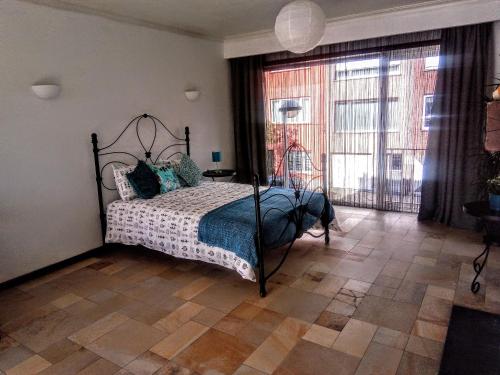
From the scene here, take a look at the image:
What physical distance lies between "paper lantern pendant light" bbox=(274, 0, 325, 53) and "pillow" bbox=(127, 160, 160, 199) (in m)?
2.11

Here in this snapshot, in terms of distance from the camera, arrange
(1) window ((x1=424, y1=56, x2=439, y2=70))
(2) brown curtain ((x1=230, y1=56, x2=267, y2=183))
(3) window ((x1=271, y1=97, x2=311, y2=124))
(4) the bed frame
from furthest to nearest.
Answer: (2) brown curtain ((x1=230, y1=56, x2=267, y2=183)) < (3) window ((x1=271, y1=97, x2=311, y2=124)) < (1) window ((x1=424, y1=56, x2=439, y2=70)) < (4) the bed frame

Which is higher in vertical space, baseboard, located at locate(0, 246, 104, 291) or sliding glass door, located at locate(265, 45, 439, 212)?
sliding glass door, located at locate(265, 45, 439, 212)

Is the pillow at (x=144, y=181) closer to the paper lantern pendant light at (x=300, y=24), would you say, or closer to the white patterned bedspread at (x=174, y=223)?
the white patterned bedspread at (x=174, y=223)

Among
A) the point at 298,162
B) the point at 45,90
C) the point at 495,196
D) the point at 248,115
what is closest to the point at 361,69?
the point at 298,162

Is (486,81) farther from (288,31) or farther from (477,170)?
(288,31)

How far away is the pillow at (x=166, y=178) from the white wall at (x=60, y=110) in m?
0.66

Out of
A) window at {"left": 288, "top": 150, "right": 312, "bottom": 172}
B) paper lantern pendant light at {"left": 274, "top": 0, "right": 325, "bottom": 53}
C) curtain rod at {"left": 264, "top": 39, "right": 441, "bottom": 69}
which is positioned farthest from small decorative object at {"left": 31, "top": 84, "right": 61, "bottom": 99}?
window at {"left": 288, "top": 150, "right": 312, "bottom": 172}

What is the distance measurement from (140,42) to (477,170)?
4.24 m

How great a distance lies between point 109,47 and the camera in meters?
4.07

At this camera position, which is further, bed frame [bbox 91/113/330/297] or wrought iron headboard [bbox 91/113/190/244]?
wrought iron headboard [bbox 91/113/190/244]

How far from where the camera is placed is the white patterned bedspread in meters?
3.28

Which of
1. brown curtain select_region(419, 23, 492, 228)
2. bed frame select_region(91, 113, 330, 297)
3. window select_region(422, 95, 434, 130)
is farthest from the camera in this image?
window select_region(422, 95, 434, 130)

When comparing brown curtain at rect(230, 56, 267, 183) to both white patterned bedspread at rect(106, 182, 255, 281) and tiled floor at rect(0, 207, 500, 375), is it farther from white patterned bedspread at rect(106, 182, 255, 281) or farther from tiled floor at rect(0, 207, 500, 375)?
tiled floor at rect(0, 207, 500, 375)

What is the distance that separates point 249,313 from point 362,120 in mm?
3366
